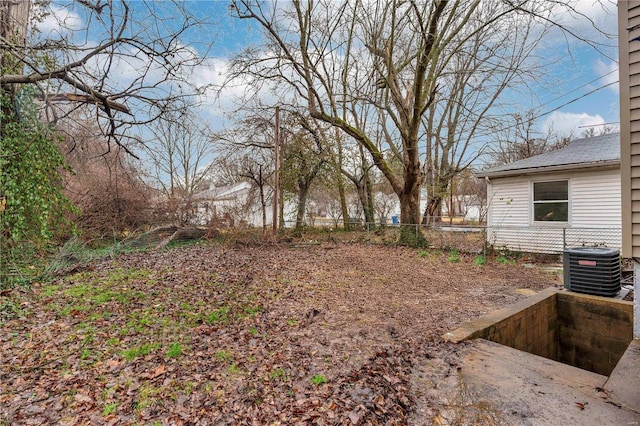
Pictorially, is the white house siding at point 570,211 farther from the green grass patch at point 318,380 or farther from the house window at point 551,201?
the green grass patch at point 318,380

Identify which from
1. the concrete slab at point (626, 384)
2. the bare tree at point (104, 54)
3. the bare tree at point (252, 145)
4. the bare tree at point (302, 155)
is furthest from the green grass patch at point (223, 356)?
the bare tree at point (302, 155)

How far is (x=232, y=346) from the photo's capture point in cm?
298

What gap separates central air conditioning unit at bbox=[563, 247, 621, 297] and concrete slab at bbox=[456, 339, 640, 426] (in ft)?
8.27

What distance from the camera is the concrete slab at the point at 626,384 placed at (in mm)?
2105

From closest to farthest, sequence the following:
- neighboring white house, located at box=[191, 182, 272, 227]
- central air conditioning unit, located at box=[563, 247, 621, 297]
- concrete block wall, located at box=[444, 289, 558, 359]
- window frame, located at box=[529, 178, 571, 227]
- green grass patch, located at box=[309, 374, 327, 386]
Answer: green grass patch, located at box=[309, 374, 327, 386]
concrete block wall, located at box=[444, 289, 558, 359]
central air conditioning unit, located at box=[563, 247, 621, 297]
window frame, located at box=[529, 178, 571, 227]
neighboring white house, located at box=[191, 182, 272, 227]

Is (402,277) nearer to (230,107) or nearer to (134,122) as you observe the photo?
(134,122)

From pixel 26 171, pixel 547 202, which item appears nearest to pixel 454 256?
pixel 547 202

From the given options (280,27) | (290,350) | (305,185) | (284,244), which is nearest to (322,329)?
(290,350)

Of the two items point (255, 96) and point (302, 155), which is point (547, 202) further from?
point (255, 96)

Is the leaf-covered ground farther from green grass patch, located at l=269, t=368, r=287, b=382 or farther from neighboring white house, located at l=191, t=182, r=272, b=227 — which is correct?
neighboring white house, located at l=191, t=182, r=272, b=227

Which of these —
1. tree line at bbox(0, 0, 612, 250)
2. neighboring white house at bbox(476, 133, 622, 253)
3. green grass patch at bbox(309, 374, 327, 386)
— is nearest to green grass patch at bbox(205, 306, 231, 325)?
green grass patch at bbox(309, 374, 327, 386)

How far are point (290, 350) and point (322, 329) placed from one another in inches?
23.1

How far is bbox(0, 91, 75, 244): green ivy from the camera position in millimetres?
4715

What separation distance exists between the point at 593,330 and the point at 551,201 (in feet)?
17.0
